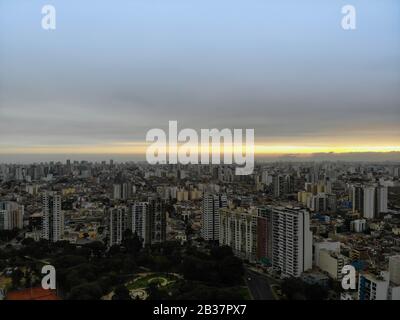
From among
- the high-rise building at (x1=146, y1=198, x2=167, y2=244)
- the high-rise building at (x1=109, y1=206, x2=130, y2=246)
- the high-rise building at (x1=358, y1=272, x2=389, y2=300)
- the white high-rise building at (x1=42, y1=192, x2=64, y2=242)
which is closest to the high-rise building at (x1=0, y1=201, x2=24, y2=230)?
the white high-rise building at (x1=42, y1=192, x2=64, y2=242)

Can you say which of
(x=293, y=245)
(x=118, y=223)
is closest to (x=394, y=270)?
(x=293, y=245)

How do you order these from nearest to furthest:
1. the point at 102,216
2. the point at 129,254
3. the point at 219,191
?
the point at 129,254, the point at 219,191, the point at 102,216

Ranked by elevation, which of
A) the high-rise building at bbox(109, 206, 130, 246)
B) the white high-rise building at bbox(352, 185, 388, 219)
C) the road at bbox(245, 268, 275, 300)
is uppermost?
the white high-rise building at bbox(352, 185, 388, 219)

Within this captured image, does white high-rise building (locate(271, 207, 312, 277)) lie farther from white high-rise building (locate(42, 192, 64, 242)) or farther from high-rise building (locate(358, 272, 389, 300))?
white high-rise building (locate(42, 192, 64, 242))

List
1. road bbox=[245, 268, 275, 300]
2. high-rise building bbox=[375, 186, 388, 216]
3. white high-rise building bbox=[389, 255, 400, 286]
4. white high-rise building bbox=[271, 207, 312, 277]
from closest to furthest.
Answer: white high-rise building bbox=[389, 255, 400, 286], road bbox=[245, 268, 275, 300], white high-rise building bbox=[271, 207, 312, 277], high-rise building bbox=[375, 186, 388, 216]

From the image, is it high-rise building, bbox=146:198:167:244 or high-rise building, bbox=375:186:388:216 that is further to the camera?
high-rise building, bbox=146:198:167:244

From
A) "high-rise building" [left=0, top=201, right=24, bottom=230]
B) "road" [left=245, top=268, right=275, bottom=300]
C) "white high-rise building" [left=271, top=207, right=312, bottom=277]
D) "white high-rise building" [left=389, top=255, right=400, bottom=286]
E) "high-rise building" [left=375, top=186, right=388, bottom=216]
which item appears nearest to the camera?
Answer: "white high-rise building" [left=389, top=255, right=400, bottom=286]
